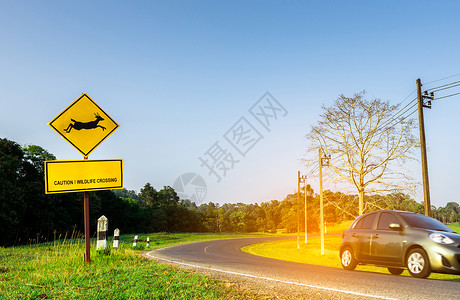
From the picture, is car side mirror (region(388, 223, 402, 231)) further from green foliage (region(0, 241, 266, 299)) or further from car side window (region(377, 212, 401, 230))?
green foliage (region(0, 241, 266, 299))

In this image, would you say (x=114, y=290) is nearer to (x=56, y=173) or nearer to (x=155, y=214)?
(x=56, y=173)

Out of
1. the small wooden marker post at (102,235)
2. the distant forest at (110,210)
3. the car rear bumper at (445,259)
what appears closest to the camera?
the car rear bumper at (445,259)

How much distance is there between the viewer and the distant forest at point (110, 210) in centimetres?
3381

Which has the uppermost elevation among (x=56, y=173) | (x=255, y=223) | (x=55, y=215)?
(x=56, y=173)

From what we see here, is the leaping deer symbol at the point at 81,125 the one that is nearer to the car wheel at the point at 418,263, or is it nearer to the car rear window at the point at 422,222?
the car rear window at the point at 422,222

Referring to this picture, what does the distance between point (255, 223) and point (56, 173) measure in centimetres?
8775

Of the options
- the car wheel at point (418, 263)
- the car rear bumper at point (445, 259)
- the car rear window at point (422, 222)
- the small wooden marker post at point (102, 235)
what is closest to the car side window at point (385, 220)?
the car rear window at point (422, 222)

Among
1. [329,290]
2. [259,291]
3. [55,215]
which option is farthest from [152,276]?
[55,215]

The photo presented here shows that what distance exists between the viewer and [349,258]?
1103 centimetres

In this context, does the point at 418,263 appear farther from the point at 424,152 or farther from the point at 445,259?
the point at 424,152

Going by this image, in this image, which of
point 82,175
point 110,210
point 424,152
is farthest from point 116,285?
point 110,210

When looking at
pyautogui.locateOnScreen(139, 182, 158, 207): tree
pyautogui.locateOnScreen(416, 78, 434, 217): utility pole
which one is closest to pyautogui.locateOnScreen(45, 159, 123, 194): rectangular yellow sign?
pyautogui.locateOnScreen(416, 78, 434, 217): utility pole

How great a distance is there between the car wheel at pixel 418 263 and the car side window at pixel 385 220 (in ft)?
3.56

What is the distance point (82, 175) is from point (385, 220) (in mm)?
8772
